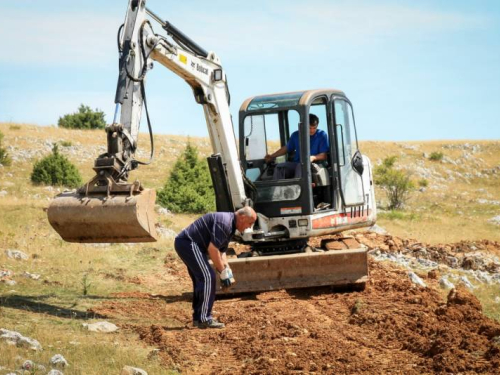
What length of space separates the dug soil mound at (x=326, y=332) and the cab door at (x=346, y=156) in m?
1.84

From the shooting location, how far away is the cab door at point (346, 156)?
1426cm

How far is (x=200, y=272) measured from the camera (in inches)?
406

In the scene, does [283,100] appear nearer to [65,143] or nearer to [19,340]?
[19,340]

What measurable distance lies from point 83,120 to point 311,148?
4517cm

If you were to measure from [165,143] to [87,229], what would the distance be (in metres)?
43.9

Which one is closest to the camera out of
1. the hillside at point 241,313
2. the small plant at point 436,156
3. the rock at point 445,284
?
the hillside at point 241,313

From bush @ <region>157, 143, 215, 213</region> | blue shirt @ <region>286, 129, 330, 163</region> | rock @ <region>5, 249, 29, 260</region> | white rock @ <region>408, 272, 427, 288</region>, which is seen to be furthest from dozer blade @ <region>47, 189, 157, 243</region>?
bush @ <region>157, 143, 215, 213</region>

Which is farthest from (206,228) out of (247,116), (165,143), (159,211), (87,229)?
(165,143)

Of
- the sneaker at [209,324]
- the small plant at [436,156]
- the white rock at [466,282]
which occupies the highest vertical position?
the small plant at [436,156]

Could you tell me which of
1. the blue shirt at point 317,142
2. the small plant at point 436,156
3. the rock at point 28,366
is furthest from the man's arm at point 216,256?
the small plant at point 436,156

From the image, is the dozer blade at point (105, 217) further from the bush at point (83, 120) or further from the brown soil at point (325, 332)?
the bush at point (83, 120)

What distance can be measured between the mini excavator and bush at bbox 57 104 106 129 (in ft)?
142

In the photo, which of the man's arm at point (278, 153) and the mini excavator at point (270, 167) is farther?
the man's arm at point (278, 153)

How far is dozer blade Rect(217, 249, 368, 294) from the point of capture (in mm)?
13156
